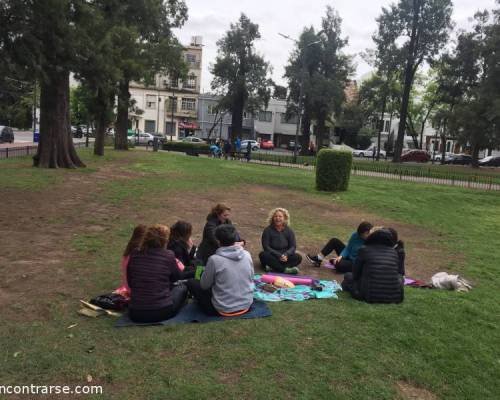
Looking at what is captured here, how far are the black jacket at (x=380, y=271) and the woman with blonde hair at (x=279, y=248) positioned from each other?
5.47 feet

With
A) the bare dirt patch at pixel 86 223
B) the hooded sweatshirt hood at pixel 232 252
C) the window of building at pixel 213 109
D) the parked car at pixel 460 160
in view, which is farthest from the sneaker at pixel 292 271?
the parked car at pixel 460 160

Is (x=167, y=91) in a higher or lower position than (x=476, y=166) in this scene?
higher

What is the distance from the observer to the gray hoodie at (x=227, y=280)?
5043 millimetres

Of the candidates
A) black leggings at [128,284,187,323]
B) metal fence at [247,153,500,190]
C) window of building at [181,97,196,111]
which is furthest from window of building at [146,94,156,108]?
black leggings at [128,284,187,323]

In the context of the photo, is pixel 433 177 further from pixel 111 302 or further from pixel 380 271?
pixel 111 302

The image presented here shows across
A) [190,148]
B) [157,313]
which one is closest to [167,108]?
[190,148]

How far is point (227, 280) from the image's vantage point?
199 inches

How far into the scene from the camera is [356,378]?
394 cm

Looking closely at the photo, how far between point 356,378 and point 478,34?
1690 inches

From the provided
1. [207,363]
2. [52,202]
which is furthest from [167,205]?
[207,363]

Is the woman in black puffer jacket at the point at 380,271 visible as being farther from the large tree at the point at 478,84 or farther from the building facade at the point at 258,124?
the building facade at the point at 258,124

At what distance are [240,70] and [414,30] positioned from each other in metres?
15.4

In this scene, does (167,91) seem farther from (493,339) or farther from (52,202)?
(493,339)

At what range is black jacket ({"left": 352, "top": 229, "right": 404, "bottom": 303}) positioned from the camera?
18.3 feet
